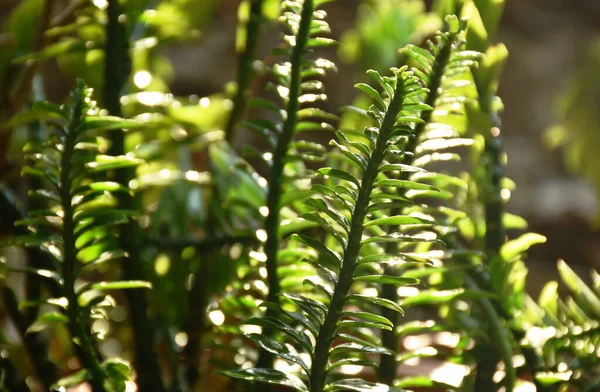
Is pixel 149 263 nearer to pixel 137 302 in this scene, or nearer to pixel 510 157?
pixel 137 302

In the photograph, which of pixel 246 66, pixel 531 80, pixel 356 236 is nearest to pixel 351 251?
pixel 356 236

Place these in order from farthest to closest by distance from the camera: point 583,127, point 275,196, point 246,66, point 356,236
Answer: point 583,127 < point 246,66 < point 275,196 < point 356,236

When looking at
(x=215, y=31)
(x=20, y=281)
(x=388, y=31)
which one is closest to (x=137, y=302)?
(x=388, y=31)

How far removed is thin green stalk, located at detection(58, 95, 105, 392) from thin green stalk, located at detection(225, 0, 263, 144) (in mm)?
196

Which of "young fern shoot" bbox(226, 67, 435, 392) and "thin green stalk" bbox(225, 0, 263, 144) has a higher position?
"thin green stalk" bbox(225, 0, 263, 144)

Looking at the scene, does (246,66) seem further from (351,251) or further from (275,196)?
(351,251)

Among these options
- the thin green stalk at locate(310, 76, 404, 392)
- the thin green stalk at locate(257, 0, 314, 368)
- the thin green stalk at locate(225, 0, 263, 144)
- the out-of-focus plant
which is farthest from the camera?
the out-of-focus plant

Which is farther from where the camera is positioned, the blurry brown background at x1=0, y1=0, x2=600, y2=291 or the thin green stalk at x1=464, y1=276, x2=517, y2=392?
the blurry brown background at x1=0, y1=0, x2=600, y2=291

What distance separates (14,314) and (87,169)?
159 millimetres

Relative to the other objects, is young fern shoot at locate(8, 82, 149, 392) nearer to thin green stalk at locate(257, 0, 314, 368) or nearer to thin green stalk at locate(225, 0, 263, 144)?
thin green stalk at locate(257, 0, 314, 368)

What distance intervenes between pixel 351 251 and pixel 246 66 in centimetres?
28

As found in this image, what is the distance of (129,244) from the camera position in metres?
0.39

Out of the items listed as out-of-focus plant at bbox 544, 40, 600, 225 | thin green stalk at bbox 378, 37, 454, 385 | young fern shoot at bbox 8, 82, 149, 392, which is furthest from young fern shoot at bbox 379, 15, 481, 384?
out-of-focus plant at bbox 544, 40, 600, 225

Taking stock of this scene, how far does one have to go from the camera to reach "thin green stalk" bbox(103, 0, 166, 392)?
1.25ft
